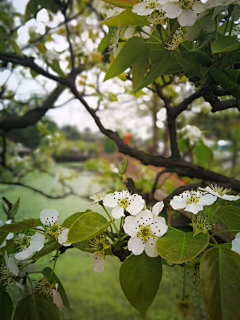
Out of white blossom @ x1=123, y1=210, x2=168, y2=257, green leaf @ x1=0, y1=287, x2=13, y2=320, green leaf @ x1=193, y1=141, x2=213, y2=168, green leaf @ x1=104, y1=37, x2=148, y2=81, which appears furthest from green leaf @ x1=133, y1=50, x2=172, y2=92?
green leaf @ x1=193, y1=141, x2=213, y2=168

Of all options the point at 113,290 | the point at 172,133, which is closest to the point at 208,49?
the point at 172,133

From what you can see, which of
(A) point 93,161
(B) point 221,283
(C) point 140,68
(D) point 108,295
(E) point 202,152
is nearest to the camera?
(B) point 221,283

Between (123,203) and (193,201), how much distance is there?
0.18 ft

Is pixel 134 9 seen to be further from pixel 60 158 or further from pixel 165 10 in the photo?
pixel 60 158

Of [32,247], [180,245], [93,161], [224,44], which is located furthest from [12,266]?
[93,161]

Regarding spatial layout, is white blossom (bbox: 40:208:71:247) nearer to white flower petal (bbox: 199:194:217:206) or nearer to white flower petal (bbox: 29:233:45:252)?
white flower petal (bbox: 29:233:45:252)

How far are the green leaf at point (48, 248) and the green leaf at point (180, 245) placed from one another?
0.08 m

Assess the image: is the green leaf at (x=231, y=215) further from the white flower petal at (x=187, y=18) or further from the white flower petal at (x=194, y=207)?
the white flower petal at (x=187, y=18)

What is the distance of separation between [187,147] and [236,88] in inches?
18.1

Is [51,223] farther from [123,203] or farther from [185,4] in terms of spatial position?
[185,4]

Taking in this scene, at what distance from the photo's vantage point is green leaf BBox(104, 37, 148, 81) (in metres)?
0.22

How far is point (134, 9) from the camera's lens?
0.20 meters

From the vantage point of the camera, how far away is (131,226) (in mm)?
189

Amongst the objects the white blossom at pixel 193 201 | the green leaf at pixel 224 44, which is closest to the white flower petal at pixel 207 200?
the white blossom at pixel 193 201
